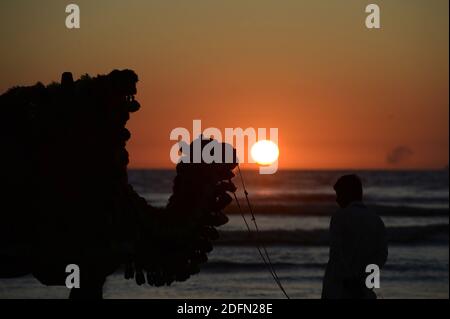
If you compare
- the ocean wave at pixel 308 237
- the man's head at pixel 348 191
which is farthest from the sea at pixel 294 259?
the man's head at pixel 348 191

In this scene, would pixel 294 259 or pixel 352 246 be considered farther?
pixel 294 259

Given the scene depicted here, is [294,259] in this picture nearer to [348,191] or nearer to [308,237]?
[308,237]

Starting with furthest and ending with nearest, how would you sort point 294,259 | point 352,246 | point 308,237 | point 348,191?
point 308,237 → point 294,259 → point 348,191 → point 352,246

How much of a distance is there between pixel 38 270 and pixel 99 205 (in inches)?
32.8

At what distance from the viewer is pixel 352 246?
7.80 metres

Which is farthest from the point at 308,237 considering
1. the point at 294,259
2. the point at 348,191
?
the point at 348,191

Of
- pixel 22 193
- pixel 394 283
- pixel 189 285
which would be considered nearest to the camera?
pixel 22 193

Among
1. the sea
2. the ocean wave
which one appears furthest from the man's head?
the ocean wave

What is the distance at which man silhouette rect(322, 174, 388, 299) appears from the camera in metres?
7.78

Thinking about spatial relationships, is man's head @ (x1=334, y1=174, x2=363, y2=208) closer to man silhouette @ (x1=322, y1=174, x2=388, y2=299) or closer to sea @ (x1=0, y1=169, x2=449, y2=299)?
man silhouette @ (x1=322, y1=174, x2=388, y2=299)
